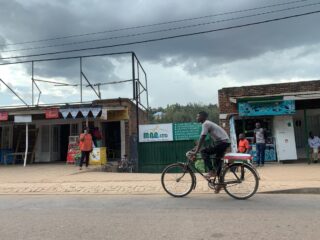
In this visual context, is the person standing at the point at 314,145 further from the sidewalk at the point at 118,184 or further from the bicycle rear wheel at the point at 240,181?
the bicycle rear wheel at the point at 240,181

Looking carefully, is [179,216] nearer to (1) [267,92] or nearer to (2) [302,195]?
(2) [302,195]

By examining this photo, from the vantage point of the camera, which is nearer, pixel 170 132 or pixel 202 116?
pixel 202 116

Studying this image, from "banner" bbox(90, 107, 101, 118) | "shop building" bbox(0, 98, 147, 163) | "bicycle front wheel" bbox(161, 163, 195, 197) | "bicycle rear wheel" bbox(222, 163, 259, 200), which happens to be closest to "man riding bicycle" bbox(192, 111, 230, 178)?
"bicycle rear wheel" bbox(222, 163, 259, 200)

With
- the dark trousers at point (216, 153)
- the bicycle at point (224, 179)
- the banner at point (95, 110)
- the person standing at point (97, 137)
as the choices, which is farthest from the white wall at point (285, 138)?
the dark trousers at point (216, 153)

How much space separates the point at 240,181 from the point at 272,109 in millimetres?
9791

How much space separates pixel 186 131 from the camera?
18.9m

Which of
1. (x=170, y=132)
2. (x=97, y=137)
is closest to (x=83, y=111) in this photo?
(x=97, y=137)

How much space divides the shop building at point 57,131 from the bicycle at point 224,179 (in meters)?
10.5

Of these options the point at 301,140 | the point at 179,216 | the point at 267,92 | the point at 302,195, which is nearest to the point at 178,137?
the point at 267,92

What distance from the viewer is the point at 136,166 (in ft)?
63.2

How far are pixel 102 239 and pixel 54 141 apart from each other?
18.3 m

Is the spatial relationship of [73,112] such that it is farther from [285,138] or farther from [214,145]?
[214,145]

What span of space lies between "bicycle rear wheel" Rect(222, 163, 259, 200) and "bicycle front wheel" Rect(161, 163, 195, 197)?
814 mm

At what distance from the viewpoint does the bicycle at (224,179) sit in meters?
8.60
